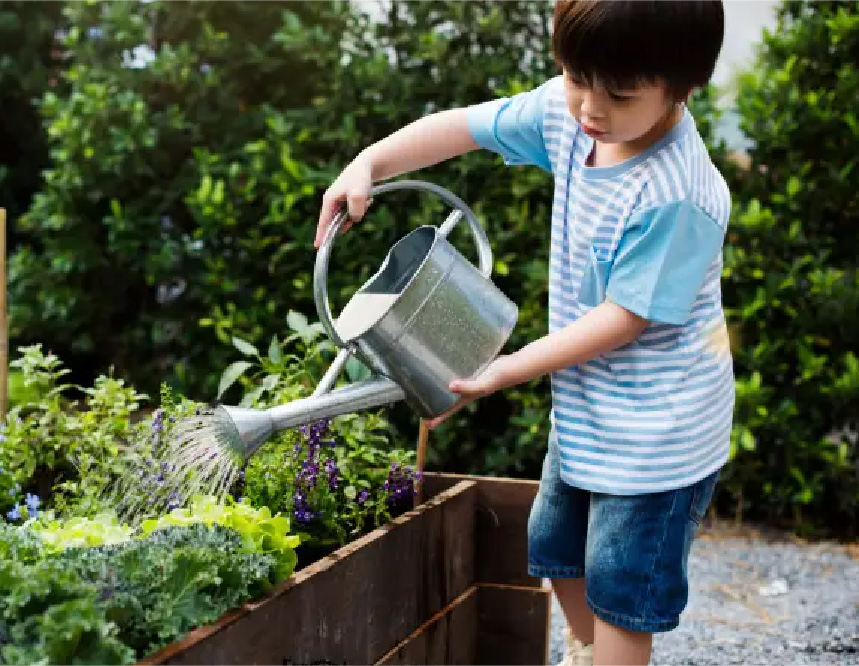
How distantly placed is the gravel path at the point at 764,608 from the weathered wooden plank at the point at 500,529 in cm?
47

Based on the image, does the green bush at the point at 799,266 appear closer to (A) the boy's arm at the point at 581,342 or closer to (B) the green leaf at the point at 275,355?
(B) the green leaf at the point at 275,355

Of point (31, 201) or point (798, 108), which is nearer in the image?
point (798, 108)

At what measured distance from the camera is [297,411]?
5.64 feet

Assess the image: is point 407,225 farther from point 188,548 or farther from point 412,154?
point 188,548

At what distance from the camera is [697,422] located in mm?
1784

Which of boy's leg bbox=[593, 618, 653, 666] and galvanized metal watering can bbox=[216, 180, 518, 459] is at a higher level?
galvanized metal watering can bbox=[216, 180, 518, 459]

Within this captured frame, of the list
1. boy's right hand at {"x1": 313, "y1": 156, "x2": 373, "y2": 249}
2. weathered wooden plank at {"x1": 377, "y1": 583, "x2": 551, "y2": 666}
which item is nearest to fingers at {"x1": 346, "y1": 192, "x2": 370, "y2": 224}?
boy's right hand at {"x1": 313, "y1": 156, "x2": 373, "y2": 249}

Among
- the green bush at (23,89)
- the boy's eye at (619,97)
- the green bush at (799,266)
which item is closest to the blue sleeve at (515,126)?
the boy's eye at (619,97)

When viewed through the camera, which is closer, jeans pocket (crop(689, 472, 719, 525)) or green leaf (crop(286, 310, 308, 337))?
jeans pocket (crop(689, 472, 719, 525))

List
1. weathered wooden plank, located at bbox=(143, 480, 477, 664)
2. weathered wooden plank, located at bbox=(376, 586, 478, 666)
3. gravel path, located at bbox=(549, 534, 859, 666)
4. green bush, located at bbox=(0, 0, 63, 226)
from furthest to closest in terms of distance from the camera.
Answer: green bush, located at bbox=(0, 0, 63, 226), gravel path, located at bbox=(549, 534, 859, 666), weathered wooden plank, located at bbox=(376, 586, 478, 666), weathered wooden plank, located at bbox=(143, 480, 477, 664)

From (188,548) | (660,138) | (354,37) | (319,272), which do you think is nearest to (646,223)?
(660,138)

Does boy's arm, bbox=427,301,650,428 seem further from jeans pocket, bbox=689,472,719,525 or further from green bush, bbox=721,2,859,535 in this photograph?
green bush, bbox=721,2,859,535

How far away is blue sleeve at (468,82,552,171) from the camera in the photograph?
6.45 feet

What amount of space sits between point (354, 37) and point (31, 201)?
1758 millimetres
